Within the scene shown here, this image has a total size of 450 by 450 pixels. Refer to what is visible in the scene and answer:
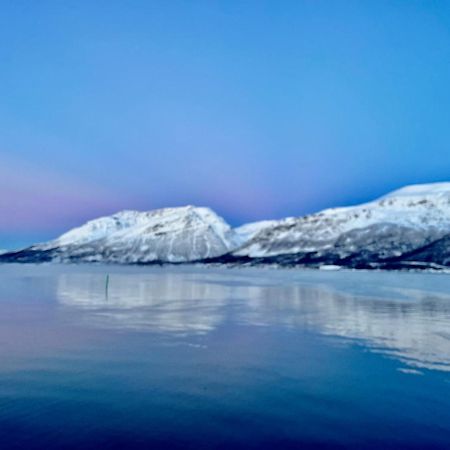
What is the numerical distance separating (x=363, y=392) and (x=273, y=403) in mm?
3543

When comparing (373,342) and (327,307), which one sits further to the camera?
(327,307)

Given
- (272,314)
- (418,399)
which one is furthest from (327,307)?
(418,399)

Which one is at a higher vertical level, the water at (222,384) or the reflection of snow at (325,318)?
the reflection of snow at (325,318)

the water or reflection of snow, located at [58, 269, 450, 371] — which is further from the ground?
reflection of snow, located at [58, 269, 450, 371]

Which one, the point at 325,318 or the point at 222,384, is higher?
the point at 325,318

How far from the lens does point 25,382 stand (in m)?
15.5

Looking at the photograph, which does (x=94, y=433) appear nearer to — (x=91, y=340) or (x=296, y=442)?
(x=296, y=442)

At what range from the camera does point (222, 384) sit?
52.4ft

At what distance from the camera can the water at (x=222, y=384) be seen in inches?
456

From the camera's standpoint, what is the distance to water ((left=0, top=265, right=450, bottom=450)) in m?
11.6

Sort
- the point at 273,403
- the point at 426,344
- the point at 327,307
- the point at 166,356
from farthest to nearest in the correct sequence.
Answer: the point at 327,307
the point at 426,344
the point at 166,356
the point at 273,403

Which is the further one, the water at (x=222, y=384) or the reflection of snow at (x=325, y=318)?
the reflection of snow at (x=325, y=318)

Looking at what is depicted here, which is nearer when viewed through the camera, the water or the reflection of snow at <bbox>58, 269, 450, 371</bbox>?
Result: the water

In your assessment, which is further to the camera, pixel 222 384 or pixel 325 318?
pixel 325 318
